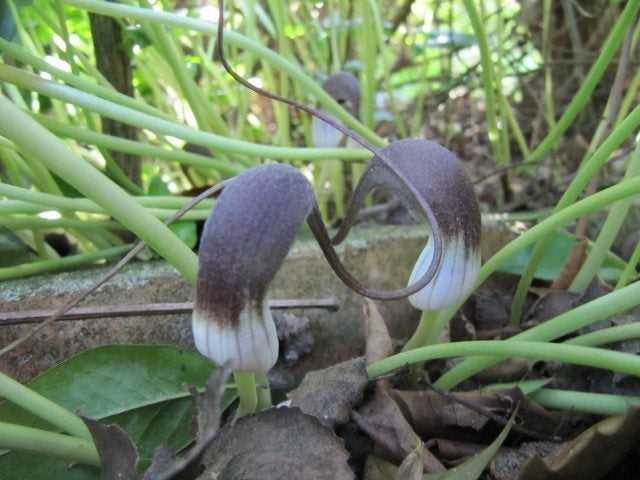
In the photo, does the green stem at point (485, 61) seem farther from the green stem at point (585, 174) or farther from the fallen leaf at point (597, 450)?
the fallen leaf at point (597, 450)

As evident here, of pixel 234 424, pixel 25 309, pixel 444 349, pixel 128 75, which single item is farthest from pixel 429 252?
pixel 128 75

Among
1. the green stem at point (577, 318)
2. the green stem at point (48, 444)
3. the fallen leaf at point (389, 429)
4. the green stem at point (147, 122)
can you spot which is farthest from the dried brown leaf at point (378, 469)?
the green stem at point (147, 122)

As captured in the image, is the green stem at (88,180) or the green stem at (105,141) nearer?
the green stem at (88,180)

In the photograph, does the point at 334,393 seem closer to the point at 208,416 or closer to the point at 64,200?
the point at 208,416

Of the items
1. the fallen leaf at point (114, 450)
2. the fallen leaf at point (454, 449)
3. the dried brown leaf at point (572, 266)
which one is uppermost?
the fallen leaf at point (114, 450)

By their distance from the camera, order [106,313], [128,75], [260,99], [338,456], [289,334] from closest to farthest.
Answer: [338,456], [106,313], [289,334], [128,75], [260,99]

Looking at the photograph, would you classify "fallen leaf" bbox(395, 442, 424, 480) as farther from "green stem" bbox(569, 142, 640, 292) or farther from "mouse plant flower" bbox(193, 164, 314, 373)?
"green stem" bbox(569, 142, 640, 292)

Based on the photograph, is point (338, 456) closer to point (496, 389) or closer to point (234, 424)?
point (234, 424)
